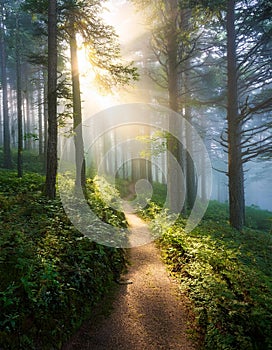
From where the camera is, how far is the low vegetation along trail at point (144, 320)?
4.85 meters

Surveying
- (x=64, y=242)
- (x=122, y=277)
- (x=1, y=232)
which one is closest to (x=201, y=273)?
(x=122, y=277)

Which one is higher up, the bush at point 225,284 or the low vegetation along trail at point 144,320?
the bush at point 225,284

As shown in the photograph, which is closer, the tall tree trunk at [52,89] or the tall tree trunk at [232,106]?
the tall tree trunk at [52,89]

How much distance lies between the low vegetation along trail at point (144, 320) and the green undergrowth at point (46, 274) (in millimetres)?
378

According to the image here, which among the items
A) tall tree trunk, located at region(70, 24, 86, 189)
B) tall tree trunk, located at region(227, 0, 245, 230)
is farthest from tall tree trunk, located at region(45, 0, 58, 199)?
tall tree trunk, located at region(227, 0, 245, 230)

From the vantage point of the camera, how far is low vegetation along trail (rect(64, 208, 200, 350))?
4848 millimetres

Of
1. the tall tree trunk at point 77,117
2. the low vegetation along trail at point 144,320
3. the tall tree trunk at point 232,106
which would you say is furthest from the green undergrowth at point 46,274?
the tall tree trunk at point 232,106

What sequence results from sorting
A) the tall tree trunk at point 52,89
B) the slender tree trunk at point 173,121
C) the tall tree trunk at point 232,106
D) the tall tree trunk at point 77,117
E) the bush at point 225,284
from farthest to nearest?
the tall tree trunk at point 77,117
the slender tree trunk at point 173,121
the tall tree trunk at point 232,106
the tall tree trunk at point 52,89
the bush at point 225,284

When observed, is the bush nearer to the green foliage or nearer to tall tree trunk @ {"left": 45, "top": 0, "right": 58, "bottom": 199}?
tall tree trunk @ {"left": 45, "top": 0, "right": 58, "bottom": 199}

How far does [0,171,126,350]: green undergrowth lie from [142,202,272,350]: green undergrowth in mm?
2064

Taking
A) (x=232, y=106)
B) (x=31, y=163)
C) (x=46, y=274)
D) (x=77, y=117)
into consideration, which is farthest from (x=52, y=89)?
(x=31, y=163)

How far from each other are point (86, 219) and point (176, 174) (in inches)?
205

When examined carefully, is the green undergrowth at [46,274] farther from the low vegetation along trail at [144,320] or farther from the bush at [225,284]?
the bush at [225,284]

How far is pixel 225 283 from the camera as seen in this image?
5.77 meters
